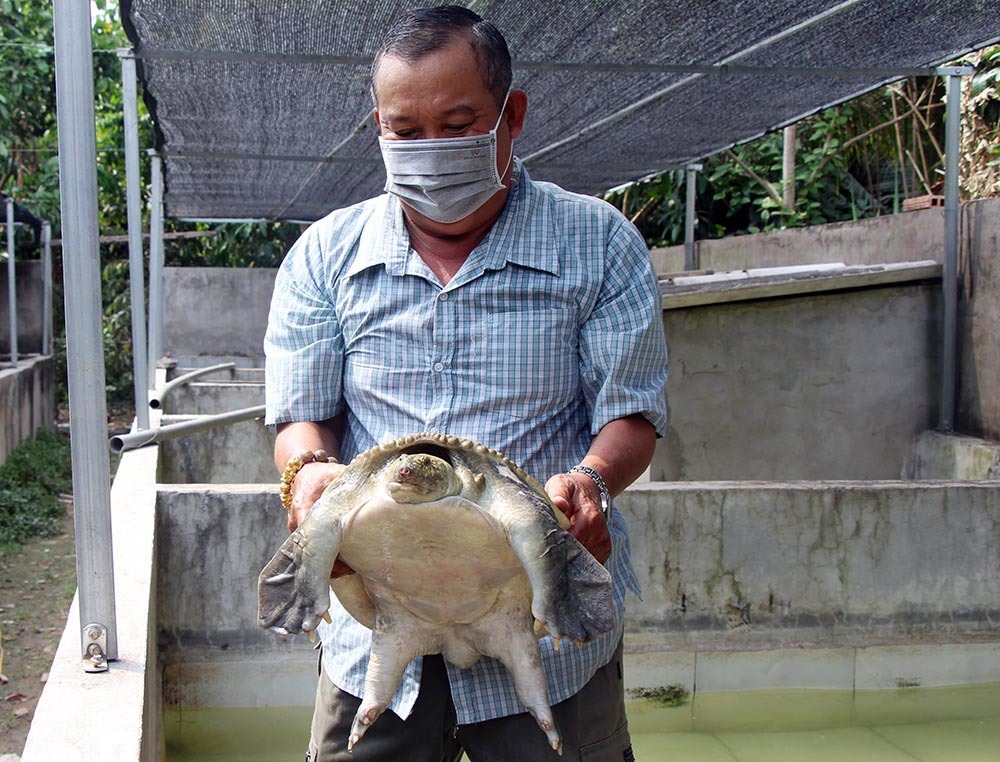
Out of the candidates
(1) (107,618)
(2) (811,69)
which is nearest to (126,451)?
(1) (107,618)

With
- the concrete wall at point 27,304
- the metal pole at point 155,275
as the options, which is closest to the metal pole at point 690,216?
the metal pole at point 155,275

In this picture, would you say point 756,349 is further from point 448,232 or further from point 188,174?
point 188,174

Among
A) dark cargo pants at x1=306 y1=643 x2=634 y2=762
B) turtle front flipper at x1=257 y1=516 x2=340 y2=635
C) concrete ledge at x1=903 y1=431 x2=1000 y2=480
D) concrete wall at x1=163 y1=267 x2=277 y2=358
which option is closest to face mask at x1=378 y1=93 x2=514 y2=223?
turtle front flipper at x1=257 y1=516 x2=340 y2=635

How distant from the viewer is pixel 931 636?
3910mm

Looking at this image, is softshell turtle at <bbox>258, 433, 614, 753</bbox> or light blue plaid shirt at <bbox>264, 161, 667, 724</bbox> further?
light blue plaid shirt at <bbox>264, 161, 667, 724</bbox>

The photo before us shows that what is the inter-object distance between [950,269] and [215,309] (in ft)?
29.1

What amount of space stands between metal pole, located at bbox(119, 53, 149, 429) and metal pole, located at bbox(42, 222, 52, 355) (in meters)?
7.01

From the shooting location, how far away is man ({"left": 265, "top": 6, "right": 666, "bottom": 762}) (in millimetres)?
1733

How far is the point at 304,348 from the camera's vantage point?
1812 millimetres

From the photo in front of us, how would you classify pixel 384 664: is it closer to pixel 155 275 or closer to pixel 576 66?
pixel 576 66

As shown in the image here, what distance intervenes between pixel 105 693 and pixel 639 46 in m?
3.24

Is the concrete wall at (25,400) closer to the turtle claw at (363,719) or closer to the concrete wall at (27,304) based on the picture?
the concrete wall at (27,304)

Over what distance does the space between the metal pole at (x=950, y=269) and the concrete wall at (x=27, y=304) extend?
1081 cm

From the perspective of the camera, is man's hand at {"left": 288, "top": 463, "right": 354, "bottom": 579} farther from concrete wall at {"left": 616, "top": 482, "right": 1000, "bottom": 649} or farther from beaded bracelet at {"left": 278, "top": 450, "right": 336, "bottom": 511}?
concrete wall at {"left": 616, "top": 482, "right": 1000, "bottom": 649}
